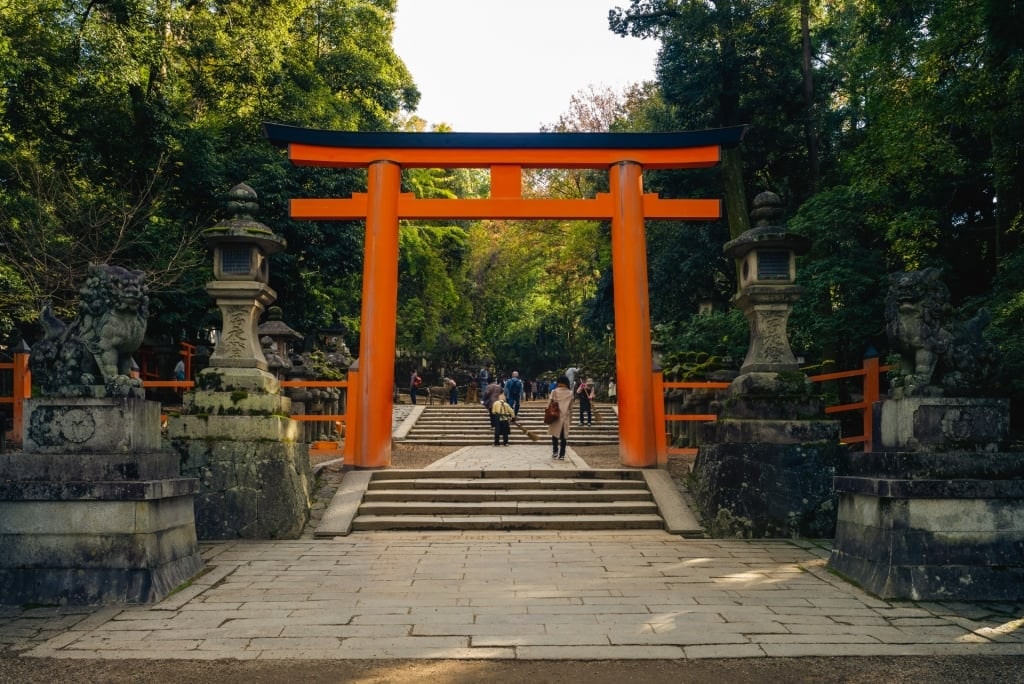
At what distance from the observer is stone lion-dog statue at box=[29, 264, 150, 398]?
224 inches

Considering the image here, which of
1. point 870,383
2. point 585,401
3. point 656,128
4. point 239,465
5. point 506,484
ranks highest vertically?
point 656,128

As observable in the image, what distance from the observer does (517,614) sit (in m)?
5.05

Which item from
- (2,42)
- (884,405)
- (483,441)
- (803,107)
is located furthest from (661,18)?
(884,405)

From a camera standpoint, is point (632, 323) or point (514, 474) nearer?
point (514, 474)

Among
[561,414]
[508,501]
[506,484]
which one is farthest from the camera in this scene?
[561,414]

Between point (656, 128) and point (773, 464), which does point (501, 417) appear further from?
point (656, 128)

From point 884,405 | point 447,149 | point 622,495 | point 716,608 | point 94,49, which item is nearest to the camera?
point 716,608

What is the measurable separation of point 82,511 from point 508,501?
489 cm

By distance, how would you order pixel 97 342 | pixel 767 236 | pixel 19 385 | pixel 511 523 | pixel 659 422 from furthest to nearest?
pixel 659 422 → pixel 19 385 → pixel 767 236 → pixel 511 523 → pixel 97 342

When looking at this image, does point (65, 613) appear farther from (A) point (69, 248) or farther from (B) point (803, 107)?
(B) point (803, 107)

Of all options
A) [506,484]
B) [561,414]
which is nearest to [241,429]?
[506,484]

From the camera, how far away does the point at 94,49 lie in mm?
16547

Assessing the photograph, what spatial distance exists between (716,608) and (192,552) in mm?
4028

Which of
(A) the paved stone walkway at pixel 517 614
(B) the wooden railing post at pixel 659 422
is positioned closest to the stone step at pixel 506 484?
(B) the wooden railing post at pixel 659 422
